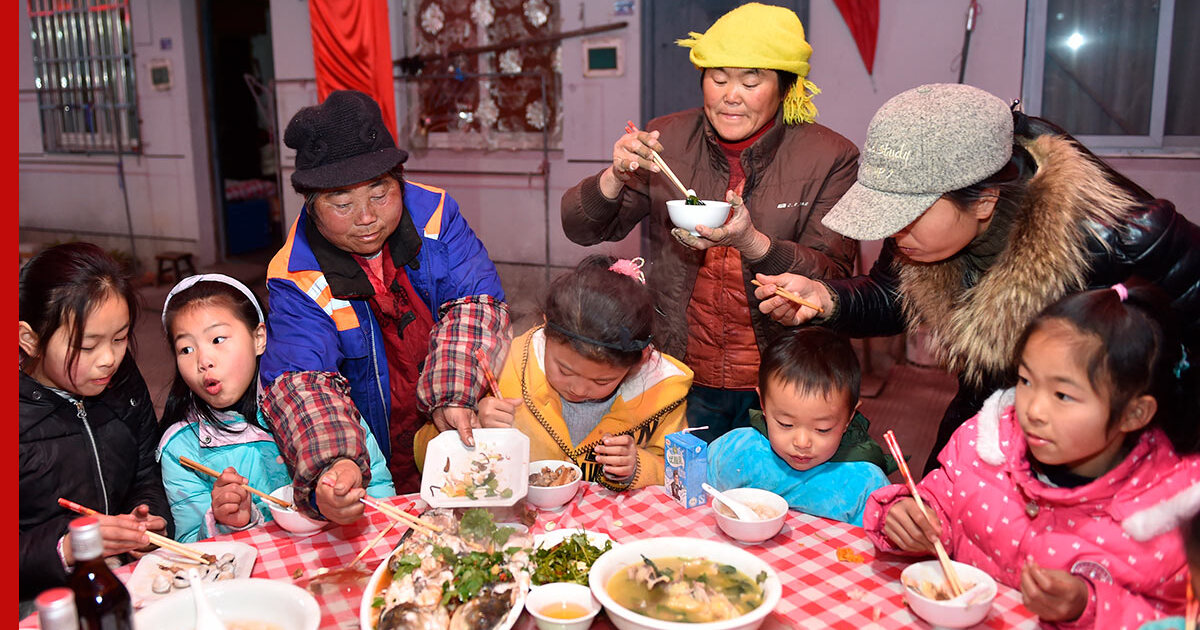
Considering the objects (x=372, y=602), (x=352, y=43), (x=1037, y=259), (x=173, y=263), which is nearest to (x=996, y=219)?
(x=1037, y=259)

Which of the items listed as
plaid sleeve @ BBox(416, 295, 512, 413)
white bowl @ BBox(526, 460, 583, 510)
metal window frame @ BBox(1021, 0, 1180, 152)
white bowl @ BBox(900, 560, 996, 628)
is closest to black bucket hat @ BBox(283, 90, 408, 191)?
plaid sleeve @ BBox(416, 295, 512, 413)

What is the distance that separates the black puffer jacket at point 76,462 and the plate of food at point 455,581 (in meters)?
0.81

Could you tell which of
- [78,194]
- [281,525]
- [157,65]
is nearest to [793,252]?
[281,525]

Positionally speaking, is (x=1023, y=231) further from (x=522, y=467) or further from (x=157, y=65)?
(x=157, y=65)

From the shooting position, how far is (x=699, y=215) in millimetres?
2053

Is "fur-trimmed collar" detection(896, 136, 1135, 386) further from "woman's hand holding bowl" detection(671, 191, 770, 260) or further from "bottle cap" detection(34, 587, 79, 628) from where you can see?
"bottle cap" detection(34, 587, 79, 628)

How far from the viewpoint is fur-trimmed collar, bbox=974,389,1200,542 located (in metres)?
1.33

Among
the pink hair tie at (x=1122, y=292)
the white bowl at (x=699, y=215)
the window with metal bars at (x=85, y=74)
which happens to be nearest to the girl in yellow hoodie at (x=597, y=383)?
the white bowl at (x=699, y=215)

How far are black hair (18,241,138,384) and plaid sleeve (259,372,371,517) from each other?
1.44 feet

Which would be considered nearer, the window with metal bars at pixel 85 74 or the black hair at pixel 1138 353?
the black hair at pixel 1138 353

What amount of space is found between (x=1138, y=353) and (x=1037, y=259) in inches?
14.8

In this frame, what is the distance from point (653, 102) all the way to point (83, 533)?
557cm

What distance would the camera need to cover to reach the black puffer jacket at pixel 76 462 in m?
1.79

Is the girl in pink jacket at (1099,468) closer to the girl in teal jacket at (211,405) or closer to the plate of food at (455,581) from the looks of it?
the plate of food at (455,581)
